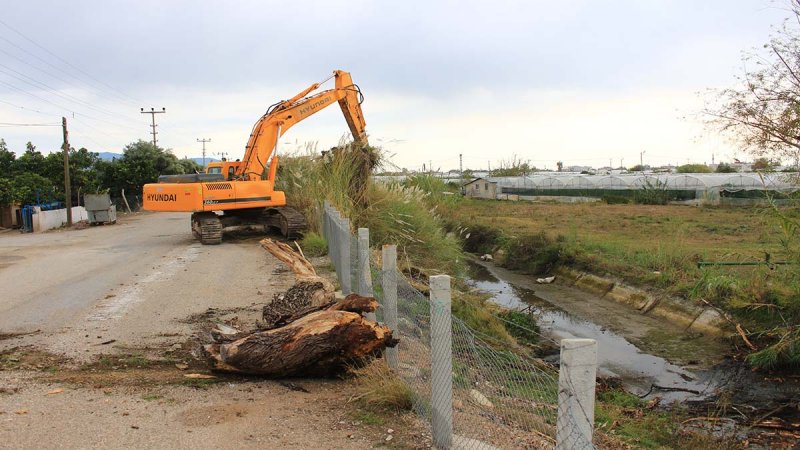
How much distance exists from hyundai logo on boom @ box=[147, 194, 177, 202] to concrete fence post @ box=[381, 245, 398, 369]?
1277 centimetres

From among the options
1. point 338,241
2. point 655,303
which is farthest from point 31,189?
point 655,303

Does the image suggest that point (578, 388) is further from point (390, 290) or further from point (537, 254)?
point (537, 254)

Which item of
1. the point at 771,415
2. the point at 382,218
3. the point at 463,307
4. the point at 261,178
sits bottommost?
the point at 771,415

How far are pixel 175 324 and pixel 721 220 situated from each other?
2357 centimetres

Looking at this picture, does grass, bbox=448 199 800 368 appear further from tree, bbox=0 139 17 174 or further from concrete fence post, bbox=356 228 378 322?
tree, bbox=0 139 17 174

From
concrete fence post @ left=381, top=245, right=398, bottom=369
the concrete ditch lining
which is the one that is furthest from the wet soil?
concrete fence post @ left=381, top=245, right=398, bottom=369

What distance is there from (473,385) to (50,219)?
2728 cm

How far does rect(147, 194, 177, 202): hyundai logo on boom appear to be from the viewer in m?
17.3

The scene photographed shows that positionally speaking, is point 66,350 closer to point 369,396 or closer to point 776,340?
point 369,396

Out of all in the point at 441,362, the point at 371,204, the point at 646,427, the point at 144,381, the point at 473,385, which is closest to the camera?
the point at 441,362

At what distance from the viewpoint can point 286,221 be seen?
682 inches

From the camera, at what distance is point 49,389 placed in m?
5.68

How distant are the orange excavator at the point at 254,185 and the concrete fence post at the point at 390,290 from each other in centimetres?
1132

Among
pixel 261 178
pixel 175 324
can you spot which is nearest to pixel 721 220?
pixel 261 178
